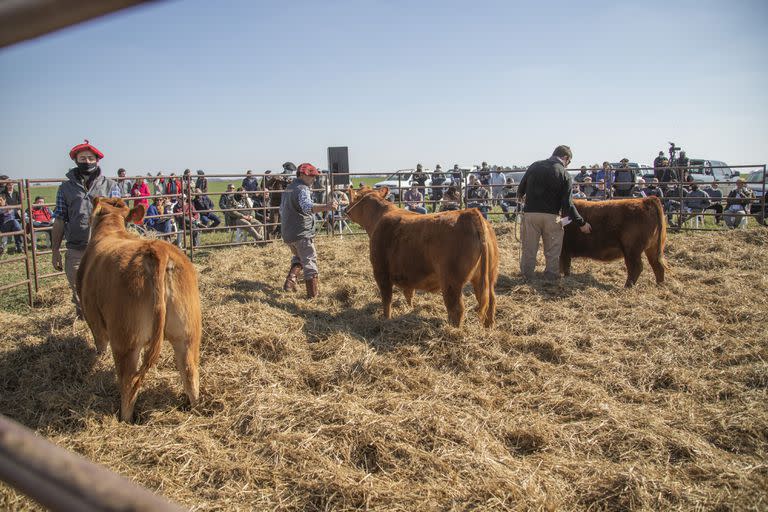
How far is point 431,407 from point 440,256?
2.22 metres

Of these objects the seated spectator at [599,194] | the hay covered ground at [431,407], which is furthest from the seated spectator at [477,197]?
the hay covered ground at [431,407]

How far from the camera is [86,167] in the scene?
213 inches

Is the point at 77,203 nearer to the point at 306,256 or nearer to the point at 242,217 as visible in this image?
the point at 306,256

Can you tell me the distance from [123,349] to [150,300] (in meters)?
0.41

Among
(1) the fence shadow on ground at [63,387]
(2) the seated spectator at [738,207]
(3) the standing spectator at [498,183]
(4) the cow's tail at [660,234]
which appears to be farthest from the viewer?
(3) the standing spectator at [498,183]

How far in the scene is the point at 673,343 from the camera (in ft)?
17.2

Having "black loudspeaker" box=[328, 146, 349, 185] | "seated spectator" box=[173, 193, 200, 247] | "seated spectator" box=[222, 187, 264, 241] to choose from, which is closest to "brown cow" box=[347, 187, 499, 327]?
"seated spectator" box=[173, 193, 200, 247]

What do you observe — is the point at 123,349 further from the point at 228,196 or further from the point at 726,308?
the point at 228,196

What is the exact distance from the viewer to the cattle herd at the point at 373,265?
145 inches

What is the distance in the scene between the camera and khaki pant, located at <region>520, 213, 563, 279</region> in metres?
8.15

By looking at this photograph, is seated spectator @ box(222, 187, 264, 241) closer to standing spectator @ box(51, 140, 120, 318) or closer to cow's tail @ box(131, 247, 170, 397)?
standing spectator @ box(51, 140, 120, 318)

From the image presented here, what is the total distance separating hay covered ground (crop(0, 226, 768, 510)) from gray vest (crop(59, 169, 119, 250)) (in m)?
0.88

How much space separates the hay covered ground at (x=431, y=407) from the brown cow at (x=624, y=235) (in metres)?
1.28

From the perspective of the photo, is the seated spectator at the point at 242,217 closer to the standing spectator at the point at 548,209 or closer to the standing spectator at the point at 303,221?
the standing spectator at the point at 303,221
